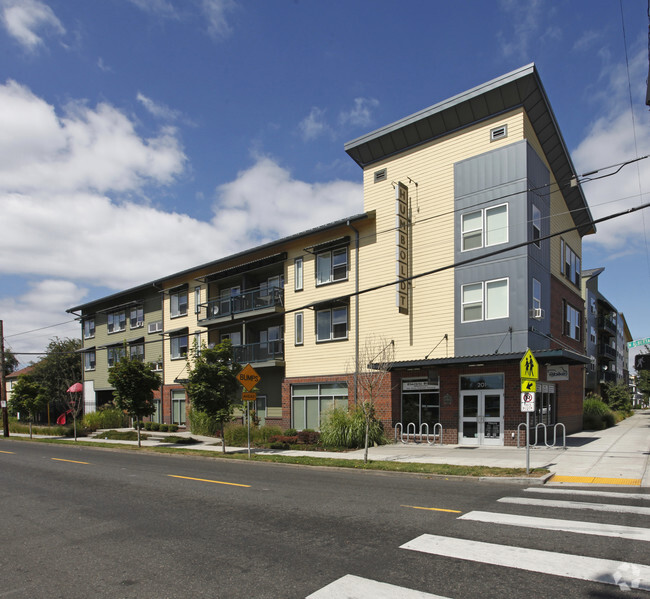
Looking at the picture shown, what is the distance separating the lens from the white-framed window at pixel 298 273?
26.9 m

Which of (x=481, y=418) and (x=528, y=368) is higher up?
(x=528, y=368)

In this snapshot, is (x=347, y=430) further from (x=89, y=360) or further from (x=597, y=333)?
(x=597, y=333)

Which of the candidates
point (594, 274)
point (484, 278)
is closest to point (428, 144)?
point (484, 278)

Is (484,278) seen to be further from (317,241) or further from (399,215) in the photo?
(317,241)

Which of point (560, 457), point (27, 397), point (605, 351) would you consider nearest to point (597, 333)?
point (605, 351)

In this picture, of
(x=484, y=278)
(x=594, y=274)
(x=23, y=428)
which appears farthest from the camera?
(x=594, y=274)

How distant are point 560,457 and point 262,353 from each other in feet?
55.4

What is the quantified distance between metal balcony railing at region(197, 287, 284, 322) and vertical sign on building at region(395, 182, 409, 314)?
27.1ft

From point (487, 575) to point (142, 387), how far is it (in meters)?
22.6

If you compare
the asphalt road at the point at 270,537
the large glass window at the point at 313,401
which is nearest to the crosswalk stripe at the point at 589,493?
the asphalt road at the point at 270,537

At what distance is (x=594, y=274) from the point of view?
1801 inches

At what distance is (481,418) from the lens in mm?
19797

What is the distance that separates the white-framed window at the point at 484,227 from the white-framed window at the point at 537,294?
225cm

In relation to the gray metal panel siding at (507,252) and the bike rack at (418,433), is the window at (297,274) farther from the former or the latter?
the bike rack at (418,433)
